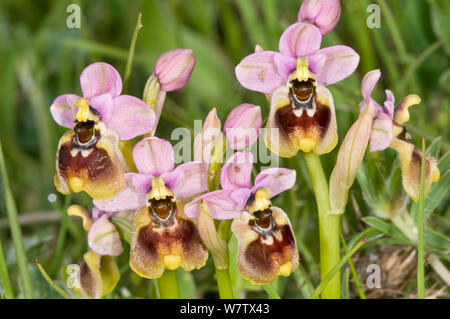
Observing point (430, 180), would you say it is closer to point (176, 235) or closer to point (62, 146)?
point (176, 235)

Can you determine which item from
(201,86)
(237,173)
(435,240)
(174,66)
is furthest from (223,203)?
(201,86)

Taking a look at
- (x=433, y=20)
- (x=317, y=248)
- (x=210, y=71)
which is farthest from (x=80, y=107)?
(x=210, y=71)

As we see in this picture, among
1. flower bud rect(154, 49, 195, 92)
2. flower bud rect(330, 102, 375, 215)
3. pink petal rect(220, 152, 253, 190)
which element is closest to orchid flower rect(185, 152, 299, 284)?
pink petal rect(220, 152, 253, 190)

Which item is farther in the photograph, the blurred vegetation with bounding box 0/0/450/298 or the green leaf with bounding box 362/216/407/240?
the blurred vegetation with bounding box 0/0/450/298

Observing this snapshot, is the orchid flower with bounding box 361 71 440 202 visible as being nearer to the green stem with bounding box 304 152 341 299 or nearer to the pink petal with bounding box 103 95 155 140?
the green stem with bounding box 304 152 341 299

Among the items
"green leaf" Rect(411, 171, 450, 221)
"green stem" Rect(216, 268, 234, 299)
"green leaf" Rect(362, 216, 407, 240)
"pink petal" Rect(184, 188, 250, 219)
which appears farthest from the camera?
"green leaf" Rect(411, 171, 450, 221)

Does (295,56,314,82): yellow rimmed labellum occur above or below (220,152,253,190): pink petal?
above
